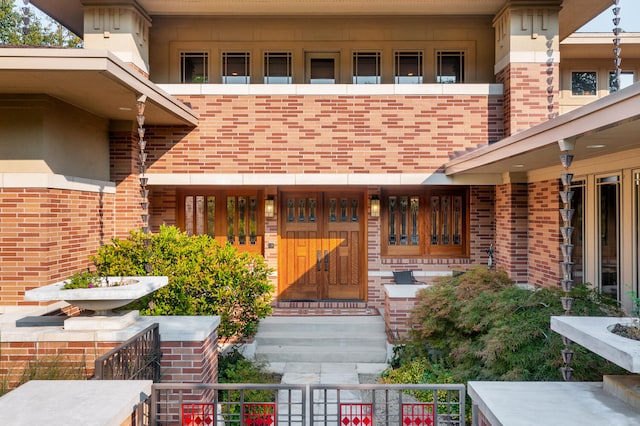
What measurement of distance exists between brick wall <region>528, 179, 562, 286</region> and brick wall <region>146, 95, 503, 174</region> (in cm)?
161

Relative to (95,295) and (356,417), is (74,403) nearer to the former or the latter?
(95,295)

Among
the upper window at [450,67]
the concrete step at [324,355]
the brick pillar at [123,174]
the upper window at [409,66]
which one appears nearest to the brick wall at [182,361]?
the concrete step at [324,355]

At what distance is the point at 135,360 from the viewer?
15.2ft

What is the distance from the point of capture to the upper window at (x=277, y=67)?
1035 centimetres

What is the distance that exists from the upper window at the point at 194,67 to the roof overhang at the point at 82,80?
2.02 m

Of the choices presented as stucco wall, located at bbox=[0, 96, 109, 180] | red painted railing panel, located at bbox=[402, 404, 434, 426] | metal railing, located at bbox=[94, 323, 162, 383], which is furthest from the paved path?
stucco wall, located at bbox=[0, 96, 109, 180]

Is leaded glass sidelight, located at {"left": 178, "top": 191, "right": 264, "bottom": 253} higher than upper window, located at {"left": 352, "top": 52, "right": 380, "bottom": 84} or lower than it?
lower

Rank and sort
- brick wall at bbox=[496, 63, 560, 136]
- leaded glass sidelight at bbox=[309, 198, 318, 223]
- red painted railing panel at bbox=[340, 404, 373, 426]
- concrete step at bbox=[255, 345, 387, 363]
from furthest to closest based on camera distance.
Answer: leaded glass sidelight at bbox=[309, 198, 318, 223], brick wall at bbox=[496, 63, 560, 136], concrete step at bbox=[255, 345, 387, 363], red painted railing panel at bbox=[340, 404, 373, 426]

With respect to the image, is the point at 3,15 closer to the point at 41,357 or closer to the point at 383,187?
the point at 383,187

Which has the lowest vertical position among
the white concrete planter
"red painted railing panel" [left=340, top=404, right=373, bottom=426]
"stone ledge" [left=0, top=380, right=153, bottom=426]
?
"red painted railing panel" [left=340, top=404, right=373, bottom=426]

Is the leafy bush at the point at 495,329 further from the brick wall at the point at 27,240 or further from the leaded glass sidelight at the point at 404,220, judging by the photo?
the brick wall at the point at 27,240

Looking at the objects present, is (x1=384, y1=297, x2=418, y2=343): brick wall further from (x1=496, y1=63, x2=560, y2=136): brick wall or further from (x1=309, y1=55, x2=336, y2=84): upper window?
(x1=309, y1=55, x2=336, y2=84): upper window

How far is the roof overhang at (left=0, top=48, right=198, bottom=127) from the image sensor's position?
5.91 meters

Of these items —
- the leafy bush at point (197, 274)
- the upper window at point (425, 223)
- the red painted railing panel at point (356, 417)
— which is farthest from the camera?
the upper window at point (425, 223)
